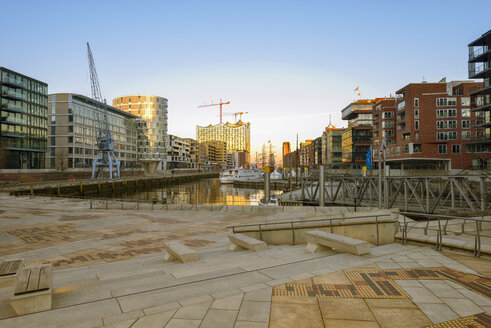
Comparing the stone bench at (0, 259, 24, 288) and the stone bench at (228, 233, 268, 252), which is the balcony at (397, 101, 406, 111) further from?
the stone bench at (0, 259, 24, 288)

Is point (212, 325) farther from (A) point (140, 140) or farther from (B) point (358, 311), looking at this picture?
(A) point (140, 140)

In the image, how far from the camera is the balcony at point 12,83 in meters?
72.6

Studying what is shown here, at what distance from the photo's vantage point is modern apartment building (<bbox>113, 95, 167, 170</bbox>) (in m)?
142

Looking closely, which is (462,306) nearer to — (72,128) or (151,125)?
(72,128)

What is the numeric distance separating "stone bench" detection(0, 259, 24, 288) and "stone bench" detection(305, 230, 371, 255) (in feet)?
25.7

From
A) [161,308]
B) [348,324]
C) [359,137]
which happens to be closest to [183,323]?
[161,308]

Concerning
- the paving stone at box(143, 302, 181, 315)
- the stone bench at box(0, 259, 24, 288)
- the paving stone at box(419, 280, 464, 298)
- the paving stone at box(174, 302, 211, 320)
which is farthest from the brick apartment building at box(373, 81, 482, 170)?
the stone bench at box(0, 259, 24, 288)

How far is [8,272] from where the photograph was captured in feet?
24.2

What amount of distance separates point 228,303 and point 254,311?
568mm

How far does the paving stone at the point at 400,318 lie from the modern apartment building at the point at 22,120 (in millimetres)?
84399

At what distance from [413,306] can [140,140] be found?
147 meters

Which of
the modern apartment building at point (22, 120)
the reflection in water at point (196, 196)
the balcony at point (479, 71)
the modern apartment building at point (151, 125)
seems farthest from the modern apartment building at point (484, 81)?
the modern apartment building at point (151, 125)

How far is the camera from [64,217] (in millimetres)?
20062

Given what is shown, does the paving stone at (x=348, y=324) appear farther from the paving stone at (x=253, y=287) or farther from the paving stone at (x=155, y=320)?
the paving stone at (x=155, y=320)
